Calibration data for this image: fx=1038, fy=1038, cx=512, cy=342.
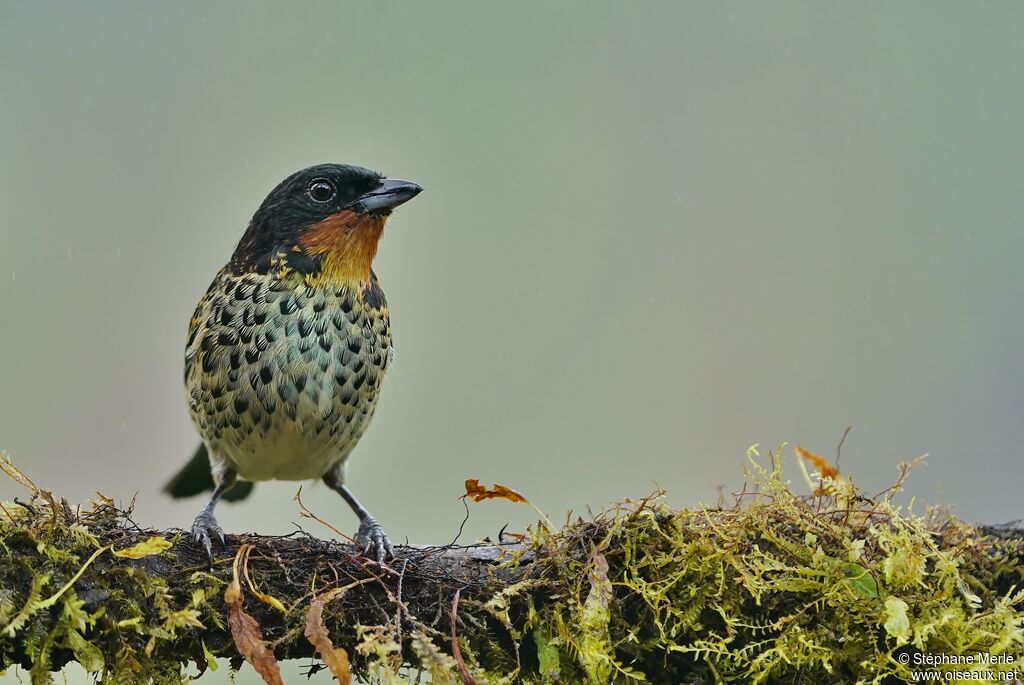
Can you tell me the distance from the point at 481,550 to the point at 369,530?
1072 mm

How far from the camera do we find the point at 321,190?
3797 millimetres

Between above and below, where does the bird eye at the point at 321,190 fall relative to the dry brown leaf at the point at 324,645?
above

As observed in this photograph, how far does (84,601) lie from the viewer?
2.31 meters

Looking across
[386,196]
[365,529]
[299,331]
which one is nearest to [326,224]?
[386,196]

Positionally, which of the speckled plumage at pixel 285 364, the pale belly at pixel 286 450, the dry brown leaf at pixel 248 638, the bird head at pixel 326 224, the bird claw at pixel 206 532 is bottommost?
the dry brown leaf at pixel 248 638

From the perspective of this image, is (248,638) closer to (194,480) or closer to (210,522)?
(210,522)

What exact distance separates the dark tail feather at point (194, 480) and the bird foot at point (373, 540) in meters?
1.09

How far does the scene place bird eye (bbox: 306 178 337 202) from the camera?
379 cm

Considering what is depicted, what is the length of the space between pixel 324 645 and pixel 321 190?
1.97 m

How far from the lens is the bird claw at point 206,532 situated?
2.59 meters

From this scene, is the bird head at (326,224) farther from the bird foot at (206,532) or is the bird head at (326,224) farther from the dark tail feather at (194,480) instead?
the dark tail feather at (194,480)

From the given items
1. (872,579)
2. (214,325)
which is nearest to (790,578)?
(872,579)

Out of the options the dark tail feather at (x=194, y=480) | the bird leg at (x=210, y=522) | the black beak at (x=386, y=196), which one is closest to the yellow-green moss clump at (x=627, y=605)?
the bird leg at (x=210, y=522)

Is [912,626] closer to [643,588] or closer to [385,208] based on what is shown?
[643,588]
